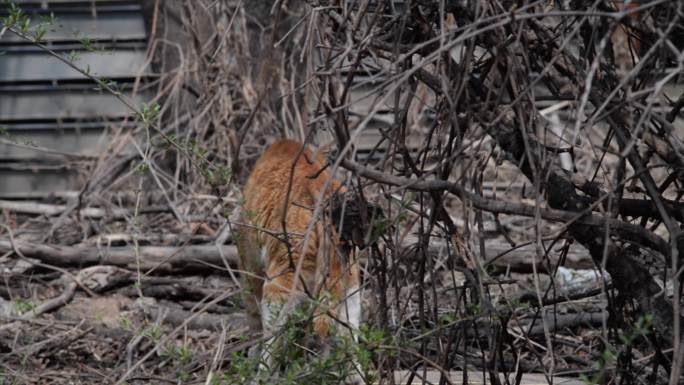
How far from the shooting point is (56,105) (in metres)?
10.6

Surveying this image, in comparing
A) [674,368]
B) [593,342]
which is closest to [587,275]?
[593,342]

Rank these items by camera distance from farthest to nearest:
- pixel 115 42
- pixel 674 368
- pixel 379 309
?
pixel 115 42 < pixel 379 309 < pixel 674 368

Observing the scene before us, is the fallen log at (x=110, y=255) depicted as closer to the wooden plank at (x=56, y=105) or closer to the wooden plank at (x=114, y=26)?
the wooden plank at (x=56, y=105)

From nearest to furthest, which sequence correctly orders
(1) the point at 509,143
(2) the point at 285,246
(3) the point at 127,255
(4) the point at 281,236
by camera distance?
1. (1) the point at 509,143
2. (2) the point at 285,246
3. (4) the point at 281,236
4. (3) the point at 127,255

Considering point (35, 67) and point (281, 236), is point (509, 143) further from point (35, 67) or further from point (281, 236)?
point (35, 67)

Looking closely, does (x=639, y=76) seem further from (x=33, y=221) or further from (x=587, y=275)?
(x=33, y=221)

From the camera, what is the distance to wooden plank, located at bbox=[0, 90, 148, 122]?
10398mm

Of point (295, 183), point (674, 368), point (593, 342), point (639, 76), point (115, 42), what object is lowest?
point (593, 342)

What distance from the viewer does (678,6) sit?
107 inches

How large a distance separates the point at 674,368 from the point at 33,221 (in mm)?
6922

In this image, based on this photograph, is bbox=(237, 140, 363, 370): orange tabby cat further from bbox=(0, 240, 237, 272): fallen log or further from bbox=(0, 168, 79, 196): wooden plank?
bbox=(0, 168, 79, 196): wooden plank

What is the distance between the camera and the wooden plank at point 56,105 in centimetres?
1040

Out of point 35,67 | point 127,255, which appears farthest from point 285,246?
point 35,67

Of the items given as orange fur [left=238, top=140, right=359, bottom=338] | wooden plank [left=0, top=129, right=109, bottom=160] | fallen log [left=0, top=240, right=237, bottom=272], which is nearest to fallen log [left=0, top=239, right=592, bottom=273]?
fallen log [left=0, top=240, right=237, bottom=272]
